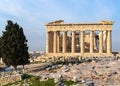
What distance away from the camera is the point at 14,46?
54.5 metres

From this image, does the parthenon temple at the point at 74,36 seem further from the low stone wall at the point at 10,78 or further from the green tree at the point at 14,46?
the low stone wall at the point at 10,78

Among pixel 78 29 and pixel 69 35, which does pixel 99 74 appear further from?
pixel 69 35

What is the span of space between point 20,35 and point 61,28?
44.9 m

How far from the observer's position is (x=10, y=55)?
53.8 metres

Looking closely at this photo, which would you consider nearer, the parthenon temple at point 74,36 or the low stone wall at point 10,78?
the low stone wall at point 10,78

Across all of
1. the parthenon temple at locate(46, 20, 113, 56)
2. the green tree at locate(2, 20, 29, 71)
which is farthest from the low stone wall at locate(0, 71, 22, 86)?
the parthenon temple at locate(46, 20, 113, 56)

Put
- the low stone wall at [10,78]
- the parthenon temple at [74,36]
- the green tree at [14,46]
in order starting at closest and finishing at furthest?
the low stone wall at [10,78] < the green tree at [14,46] < the parthenon temple at [74,36]

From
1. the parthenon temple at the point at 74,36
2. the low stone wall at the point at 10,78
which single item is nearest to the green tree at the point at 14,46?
the low stone wall at the point at 10,78

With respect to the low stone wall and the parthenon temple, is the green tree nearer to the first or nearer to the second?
the low stone wall

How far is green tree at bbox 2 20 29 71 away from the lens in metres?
53.9

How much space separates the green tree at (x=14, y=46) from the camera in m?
53.9

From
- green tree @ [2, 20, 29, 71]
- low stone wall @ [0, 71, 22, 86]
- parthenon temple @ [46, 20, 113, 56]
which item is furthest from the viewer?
parthenon temple @ [46, 20, 113, 56]

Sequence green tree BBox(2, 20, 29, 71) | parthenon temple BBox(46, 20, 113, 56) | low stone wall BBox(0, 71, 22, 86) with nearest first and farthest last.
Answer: low stone wall BBox(0, 71, 22, 86) → green tree BBox(2, 20, 29, 71) → parthenon temple BBox(46, 20, 113, 56)

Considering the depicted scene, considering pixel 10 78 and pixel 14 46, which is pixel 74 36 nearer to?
pixel 14 46
